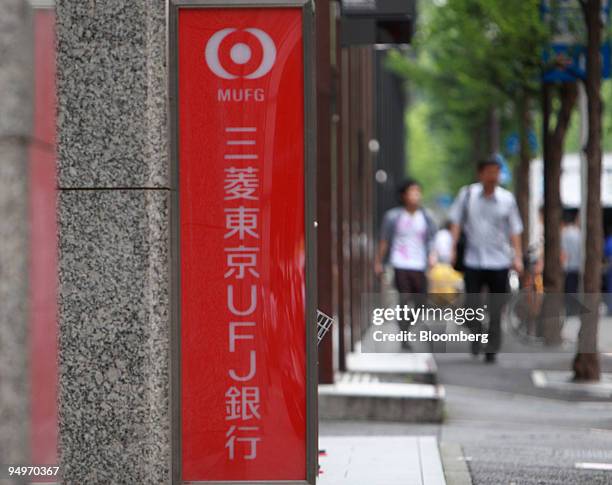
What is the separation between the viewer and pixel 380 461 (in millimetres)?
7621

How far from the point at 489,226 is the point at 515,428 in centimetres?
411

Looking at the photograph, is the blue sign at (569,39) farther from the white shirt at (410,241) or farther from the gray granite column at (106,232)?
the gray granite column at (106,232)

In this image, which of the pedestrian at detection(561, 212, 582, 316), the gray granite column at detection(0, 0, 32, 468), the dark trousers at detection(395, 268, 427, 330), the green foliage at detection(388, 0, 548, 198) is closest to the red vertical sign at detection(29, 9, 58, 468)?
the gray granite column at detection(0, 0, 32, 468)

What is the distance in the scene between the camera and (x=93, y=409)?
5664mm

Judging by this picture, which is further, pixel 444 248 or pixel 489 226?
pixel 444 248

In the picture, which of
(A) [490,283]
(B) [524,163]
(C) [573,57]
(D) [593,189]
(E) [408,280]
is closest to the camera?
(D) [593,189]

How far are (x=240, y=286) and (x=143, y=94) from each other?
87cm

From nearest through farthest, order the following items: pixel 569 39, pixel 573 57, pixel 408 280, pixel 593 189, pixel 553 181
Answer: pixel 593 189
pixel 408 280
pixel 573 57
pixel 569 39
pixel 553 181

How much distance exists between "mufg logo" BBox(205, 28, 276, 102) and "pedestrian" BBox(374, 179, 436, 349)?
8803 millimetres

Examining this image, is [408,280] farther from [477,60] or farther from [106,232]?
[477,60]

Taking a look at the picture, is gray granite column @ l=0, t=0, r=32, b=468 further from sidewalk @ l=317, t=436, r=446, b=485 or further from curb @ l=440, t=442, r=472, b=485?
curb @ l=440, t=442, r=472, b=485

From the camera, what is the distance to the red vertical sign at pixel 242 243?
5.71 m

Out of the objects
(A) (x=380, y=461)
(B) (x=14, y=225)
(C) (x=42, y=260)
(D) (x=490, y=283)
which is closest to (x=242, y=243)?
(C) (x=42, y=260)
